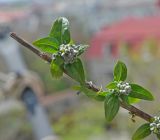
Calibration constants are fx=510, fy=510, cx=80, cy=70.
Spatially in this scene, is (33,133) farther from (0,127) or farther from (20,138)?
(0,127)

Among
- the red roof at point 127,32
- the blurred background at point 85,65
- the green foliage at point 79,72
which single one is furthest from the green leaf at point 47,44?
the red roof at point 127,32

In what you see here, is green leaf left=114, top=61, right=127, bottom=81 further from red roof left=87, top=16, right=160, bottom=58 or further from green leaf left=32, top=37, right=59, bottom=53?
red roof left=87, top=16, right=160, bottom=58

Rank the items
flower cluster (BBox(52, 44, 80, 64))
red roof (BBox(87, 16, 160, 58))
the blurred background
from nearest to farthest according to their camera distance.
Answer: flower cluster (BBox(52, 44, 80, 64)) → the blurred background → red roof (BBox(87, 16, 160, 58))

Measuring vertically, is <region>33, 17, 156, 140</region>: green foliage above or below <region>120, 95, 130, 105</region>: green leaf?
above

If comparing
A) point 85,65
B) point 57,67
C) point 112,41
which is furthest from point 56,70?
point 85,65

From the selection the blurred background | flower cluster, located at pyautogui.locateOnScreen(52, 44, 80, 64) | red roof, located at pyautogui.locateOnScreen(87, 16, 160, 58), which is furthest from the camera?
red roof, located at pyautogui.locateOnScreen(87, 16, 160, 58)

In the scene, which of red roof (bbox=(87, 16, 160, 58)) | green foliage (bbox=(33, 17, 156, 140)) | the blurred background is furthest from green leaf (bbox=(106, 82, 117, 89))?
red roof (bbox=(87, 16, 160, 58))

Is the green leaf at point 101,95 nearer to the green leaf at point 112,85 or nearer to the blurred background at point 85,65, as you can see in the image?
the green leaf at point 112,85
